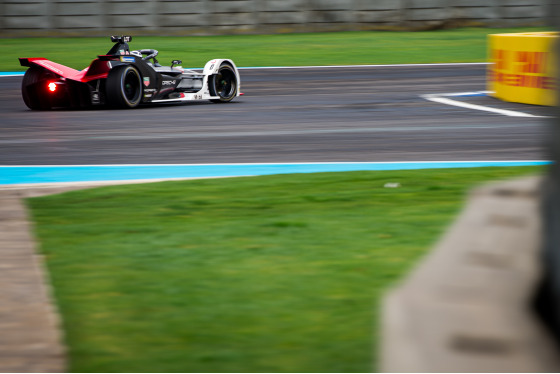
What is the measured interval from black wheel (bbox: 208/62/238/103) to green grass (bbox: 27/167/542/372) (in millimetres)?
7565

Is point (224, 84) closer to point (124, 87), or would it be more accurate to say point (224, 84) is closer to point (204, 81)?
point (204, 81)

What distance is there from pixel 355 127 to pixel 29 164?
458cm

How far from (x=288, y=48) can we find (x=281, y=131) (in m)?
18.2

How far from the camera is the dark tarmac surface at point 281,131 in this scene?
995cm

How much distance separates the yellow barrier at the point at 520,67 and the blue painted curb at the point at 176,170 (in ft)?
18.3

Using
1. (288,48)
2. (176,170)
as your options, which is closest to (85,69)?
(176,170)

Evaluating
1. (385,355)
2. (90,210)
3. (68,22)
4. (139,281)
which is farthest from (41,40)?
(385,355)

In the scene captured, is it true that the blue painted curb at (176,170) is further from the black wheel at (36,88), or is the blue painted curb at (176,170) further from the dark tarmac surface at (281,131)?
the black wheel at (36,88)

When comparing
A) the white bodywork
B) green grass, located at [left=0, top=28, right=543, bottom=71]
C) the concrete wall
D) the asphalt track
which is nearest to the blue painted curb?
the asphalt track

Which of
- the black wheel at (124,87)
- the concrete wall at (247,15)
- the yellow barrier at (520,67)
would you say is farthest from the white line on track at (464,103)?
the concrete wall at (247,15)

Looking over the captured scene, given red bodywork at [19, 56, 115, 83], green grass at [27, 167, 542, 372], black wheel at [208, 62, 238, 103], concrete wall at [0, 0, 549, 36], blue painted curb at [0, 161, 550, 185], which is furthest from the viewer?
concrete wall at [0, 0, 549, 36]

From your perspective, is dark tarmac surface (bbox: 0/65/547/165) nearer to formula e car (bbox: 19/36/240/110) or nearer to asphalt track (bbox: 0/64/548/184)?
asphalt track (bbox: 0/64/548/184)

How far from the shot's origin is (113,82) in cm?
1418

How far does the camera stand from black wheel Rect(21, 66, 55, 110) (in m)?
14.3
